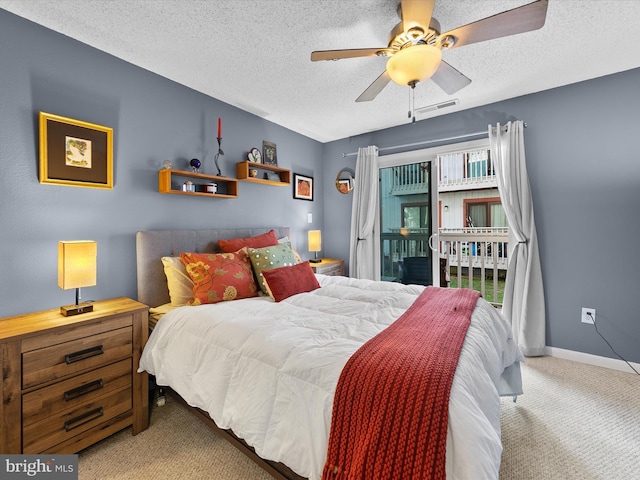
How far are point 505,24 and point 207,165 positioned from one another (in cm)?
249

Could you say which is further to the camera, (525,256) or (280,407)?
(525,256)

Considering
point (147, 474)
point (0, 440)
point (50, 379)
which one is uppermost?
point (50, 379)

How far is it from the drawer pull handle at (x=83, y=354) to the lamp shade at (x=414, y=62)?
2.35 meters

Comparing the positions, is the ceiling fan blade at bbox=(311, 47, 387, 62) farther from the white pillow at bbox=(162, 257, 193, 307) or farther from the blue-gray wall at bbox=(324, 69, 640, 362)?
the blue-gray wall at bbox=(324, 69, 640, 362)

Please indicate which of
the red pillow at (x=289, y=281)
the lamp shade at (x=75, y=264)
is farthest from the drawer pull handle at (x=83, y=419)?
the red pillow at (x=289, y=281)

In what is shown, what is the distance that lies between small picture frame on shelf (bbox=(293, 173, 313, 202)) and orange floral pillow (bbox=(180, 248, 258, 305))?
1791mm

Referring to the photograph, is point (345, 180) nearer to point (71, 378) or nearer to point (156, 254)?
point (156, 254)

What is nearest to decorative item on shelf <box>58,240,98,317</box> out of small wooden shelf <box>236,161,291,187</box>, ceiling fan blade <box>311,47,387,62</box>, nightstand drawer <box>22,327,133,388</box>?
nightstand drawer <box>22,327,133,388</box>

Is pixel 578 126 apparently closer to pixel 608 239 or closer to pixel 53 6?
pixel 608 239

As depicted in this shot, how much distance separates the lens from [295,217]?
→ 3973 mm

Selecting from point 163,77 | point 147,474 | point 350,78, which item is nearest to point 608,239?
point 350,78

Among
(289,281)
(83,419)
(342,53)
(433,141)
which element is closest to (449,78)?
(342,53)

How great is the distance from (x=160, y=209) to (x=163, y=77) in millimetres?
1141

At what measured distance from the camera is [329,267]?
149 inches
